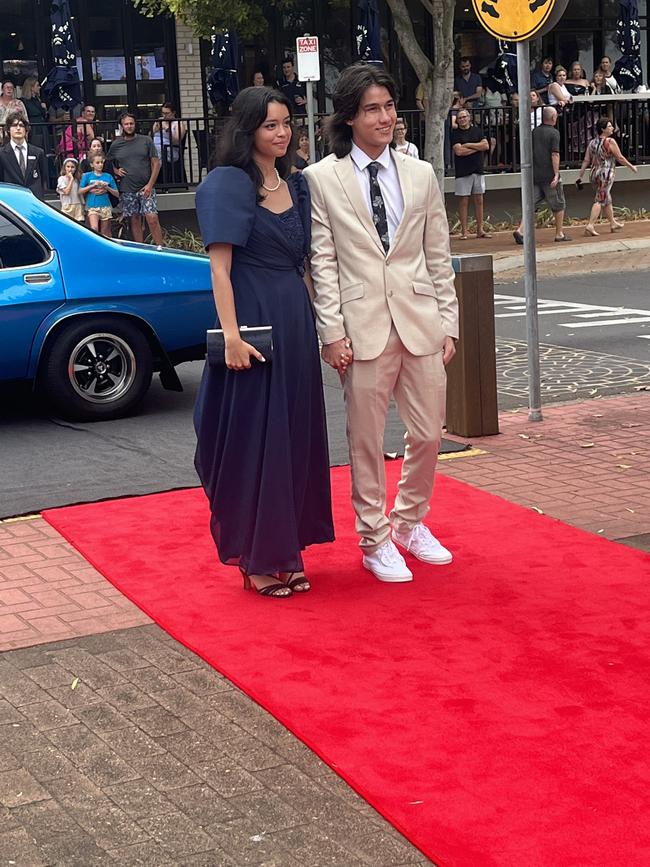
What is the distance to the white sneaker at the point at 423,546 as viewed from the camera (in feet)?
20.2

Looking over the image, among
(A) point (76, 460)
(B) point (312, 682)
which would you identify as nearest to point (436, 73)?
(A) point (76, 460)

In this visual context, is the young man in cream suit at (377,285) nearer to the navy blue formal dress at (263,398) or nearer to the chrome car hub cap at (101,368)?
the navy blue formal dress at (263,398)

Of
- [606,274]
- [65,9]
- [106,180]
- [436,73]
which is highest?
[65,9]

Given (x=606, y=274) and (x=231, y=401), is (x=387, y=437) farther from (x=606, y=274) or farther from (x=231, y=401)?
(x=606, y=274)

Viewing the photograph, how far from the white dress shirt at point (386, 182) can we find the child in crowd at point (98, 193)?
14.4 meters

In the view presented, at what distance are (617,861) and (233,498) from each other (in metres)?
2.55

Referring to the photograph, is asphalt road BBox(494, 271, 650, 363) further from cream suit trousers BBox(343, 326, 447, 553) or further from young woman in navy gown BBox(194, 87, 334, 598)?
young woman in navy gown BBox(194, 87, 334, 598)

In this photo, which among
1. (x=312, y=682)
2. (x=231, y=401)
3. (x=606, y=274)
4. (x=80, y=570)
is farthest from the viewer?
(x=606, y=274)

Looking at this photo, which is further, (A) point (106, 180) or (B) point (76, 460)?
(A) point (106, 180)

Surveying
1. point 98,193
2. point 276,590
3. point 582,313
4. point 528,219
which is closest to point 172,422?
point 528,219

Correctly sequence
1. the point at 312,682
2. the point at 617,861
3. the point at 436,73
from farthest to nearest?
1. the point at 436,73
2. the point at 312,682
3. the point at 617,861

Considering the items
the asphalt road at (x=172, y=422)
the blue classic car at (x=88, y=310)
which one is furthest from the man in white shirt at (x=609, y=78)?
the blue classic car at (x=88, y=310)

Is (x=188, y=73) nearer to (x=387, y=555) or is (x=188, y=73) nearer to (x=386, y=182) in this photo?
(x=386, y=182)

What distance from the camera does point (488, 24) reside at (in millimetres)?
8633
